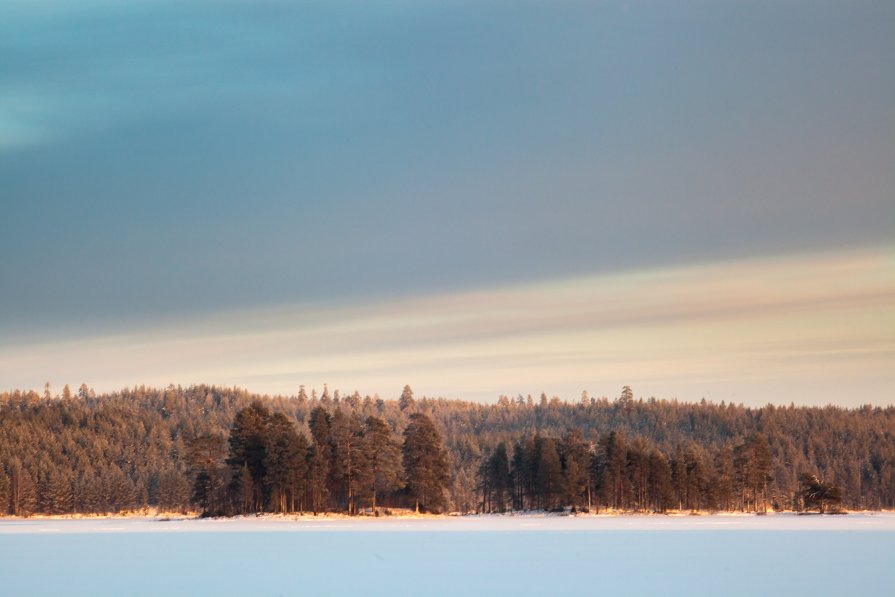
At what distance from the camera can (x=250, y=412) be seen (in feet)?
457

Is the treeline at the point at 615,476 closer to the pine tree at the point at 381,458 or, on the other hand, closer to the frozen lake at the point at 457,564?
the pine tree at the point at 381,458

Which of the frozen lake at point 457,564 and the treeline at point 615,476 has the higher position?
the treeline at point 615,476

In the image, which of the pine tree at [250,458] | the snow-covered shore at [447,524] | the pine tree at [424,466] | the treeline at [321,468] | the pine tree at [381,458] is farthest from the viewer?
the pine tree at [424,466]

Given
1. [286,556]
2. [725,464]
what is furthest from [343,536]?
[725,464]

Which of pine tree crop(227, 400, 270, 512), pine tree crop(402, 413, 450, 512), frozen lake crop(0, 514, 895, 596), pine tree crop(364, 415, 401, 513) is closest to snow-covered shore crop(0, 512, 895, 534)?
pine tree crop(402, 413, 450, 512)

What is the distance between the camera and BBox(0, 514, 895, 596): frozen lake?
42.9 metres

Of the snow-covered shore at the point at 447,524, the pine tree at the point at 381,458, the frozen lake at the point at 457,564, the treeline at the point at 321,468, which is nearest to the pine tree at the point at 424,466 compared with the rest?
the treeline at the point at 321,468

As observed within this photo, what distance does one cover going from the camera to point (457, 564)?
54.2m

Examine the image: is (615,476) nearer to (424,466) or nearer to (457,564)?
(424,466)

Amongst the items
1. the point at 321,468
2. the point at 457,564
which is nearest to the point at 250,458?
the point at 321,468

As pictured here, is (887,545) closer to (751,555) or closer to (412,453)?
(751,555)

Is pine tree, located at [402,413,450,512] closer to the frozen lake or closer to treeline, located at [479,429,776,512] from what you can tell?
treeline, located at [479,429,776,512]

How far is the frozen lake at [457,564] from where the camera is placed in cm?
4288

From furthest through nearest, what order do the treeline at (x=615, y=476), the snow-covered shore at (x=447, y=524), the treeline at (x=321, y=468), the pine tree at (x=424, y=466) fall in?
the treeline at (x=615, y=476) < the pine tree at (x=424, y=466) < the treeline at (x=321, y=468) < the snow-covered shore at (x=447, y=524)
